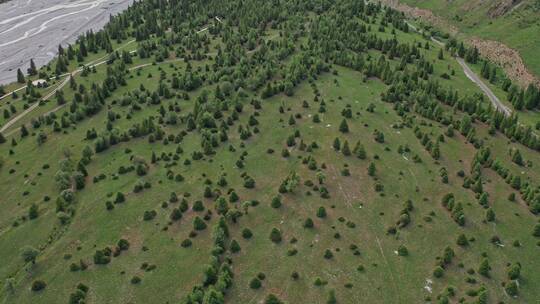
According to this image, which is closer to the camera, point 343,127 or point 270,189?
point 270,189

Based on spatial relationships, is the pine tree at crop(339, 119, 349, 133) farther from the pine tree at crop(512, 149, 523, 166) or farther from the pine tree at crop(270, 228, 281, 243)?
the pine tree at crop(270, 228, 281, 243)

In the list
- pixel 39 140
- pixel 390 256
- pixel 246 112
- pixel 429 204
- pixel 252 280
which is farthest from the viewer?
pixel 246 112

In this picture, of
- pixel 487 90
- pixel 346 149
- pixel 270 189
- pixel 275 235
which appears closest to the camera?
pixel 275 235

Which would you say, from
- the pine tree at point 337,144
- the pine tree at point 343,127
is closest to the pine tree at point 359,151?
the pine tree at point 337,144

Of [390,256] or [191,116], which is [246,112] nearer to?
[191,116]

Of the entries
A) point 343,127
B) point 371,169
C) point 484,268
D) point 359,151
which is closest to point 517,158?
point 371,169

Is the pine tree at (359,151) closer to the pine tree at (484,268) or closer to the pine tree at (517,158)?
the pine tree at (517,158)

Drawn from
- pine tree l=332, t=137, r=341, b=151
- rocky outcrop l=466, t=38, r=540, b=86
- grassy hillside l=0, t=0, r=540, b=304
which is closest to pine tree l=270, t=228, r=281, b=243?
grassy hillside l=0, t=0, r=540, b=304

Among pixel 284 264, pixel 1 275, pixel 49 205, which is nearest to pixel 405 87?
pixel 284 264

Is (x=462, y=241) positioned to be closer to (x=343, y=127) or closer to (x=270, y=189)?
(x=270, y=189)
